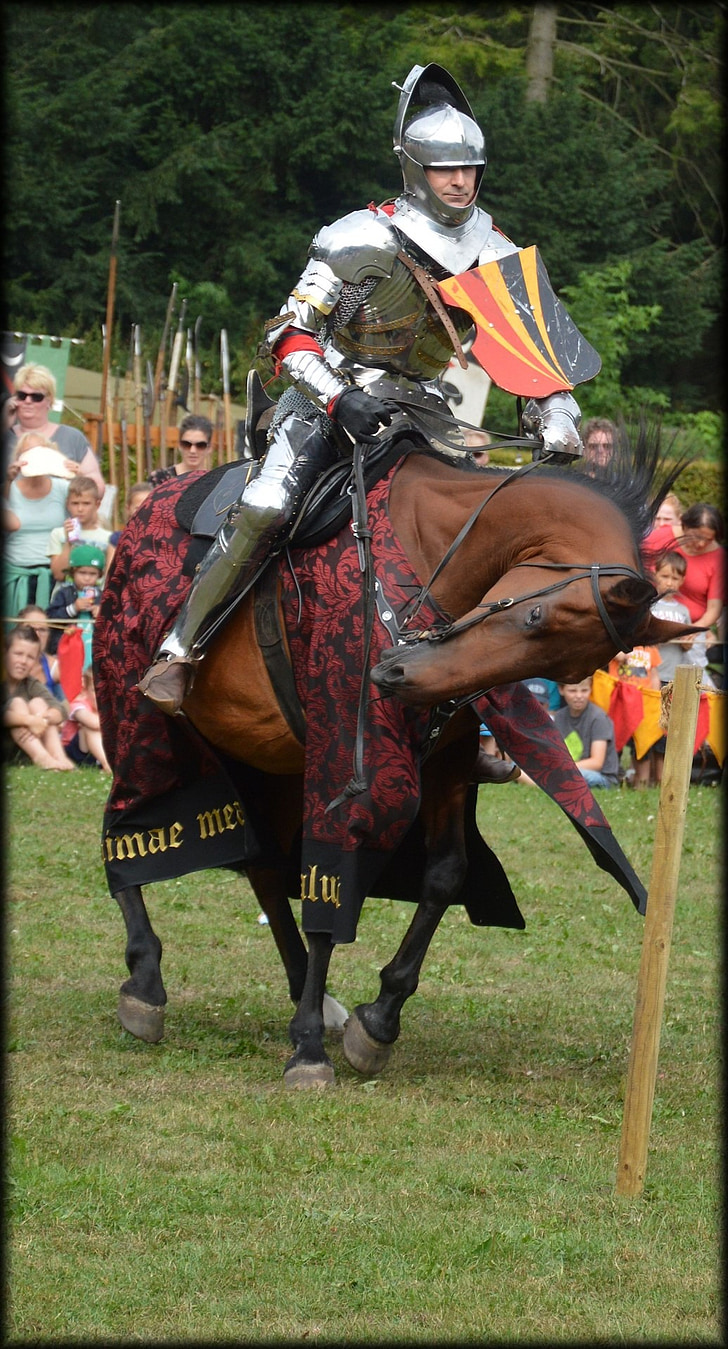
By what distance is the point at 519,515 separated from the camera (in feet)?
15.6

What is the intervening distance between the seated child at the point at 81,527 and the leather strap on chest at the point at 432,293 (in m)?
6.28

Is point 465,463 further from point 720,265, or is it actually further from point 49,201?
point 720,265

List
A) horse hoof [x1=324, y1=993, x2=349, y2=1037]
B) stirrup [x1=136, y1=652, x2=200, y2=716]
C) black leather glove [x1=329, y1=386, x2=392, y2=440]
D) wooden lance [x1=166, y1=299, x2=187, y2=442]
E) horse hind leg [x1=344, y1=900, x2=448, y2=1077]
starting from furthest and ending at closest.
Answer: wooden lance [x1=166, y1=299, x2=187, y2=442] < horse hoof [x1=324, y1=993, x2=349, y2=1037] < stirrup [x1=136, y1=652, x2=200, y2=716] < horse hind leg [x1=344, y1=900, x2=448, y2=1077] < black leather glove [x1=329, y1=386, x2=392, y2=440]

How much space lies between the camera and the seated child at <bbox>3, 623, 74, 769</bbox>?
10.9 metres

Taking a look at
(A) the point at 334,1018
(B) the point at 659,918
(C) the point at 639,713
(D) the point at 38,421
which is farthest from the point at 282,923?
(D) the point at 38,421

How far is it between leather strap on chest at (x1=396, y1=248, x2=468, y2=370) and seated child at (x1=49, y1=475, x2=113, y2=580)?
6.28m

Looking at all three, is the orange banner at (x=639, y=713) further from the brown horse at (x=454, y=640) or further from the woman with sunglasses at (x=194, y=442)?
the brown horse at (x=454, y=640)

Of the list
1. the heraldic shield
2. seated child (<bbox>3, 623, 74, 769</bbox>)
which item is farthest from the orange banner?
the heraldic shield

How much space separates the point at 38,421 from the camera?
1158 centimetres

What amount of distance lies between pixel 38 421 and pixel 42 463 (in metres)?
0.45

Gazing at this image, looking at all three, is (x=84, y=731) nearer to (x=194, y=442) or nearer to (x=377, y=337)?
(x=194, y=442)

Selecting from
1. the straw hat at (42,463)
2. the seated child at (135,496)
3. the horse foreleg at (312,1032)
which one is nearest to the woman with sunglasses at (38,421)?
the straw hat at (42,463)

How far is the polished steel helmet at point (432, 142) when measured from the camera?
199 inches

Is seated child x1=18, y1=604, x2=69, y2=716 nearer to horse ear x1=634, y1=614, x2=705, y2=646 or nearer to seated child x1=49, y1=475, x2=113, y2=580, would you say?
seated child x1=49, y1=475, x2=113, y2=580
